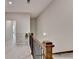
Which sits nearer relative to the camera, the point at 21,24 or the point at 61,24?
the point at 61,24

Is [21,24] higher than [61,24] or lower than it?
higher

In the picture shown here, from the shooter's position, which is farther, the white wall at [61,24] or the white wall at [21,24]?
the white wall at [21,24]

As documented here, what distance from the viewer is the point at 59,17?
24.8 feet

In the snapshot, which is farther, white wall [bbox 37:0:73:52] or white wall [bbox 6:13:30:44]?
white wall [bbox 6:13:30:44]

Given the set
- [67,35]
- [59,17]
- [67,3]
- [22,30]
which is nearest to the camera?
[67,3]

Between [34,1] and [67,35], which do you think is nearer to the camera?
[67,35]

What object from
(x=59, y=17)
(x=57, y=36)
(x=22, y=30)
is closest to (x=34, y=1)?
(x=59, y=17)

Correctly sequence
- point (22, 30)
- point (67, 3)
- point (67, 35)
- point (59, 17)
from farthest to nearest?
point (22, 30), point (59, 17), point (67, 35), point (67, 3)
